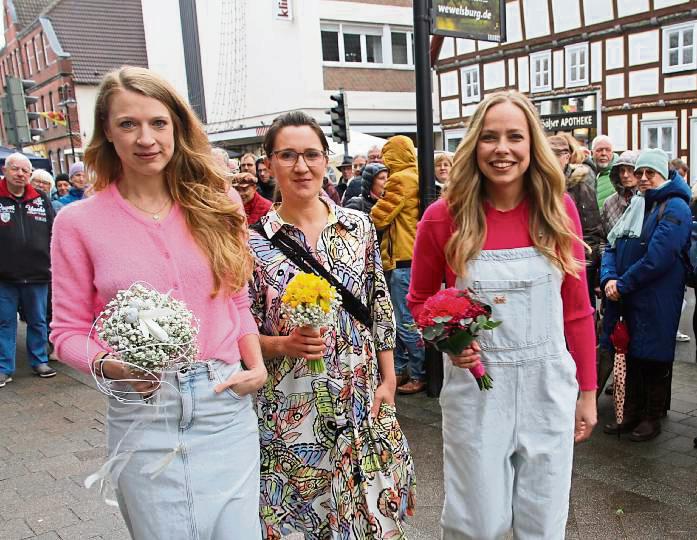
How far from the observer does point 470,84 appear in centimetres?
2898

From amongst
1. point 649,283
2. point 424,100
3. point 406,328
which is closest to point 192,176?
point 424,100

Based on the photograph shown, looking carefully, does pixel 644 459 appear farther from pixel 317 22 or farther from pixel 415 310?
pixel 317 22

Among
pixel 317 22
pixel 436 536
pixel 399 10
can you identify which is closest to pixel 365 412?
pixel 436 536

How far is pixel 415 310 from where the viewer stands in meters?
2.72

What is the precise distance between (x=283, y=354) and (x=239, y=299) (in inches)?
12.1

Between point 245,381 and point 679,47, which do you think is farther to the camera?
point 679,47

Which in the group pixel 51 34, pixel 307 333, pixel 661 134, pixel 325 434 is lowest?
pixel 325 434

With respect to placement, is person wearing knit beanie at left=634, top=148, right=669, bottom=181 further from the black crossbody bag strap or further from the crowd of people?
the black crossbody bag strap

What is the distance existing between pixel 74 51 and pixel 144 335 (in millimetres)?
44235

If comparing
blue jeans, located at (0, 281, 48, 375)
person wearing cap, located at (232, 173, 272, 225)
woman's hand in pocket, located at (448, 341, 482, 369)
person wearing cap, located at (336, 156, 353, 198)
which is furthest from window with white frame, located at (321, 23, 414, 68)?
woman's hand in pocket, located at (448, 341, 482, 369)

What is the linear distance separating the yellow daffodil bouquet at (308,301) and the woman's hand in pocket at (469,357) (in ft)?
1.64

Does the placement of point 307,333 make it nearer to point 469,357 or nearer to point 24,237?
point 469,357

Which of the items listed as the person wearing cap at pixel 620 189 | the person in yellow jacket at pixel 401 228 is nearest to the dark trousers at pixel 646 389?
the person wearing cap at pixel 620 189

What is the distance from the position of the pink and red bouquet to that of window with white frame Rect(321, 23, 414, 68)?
2690cm
